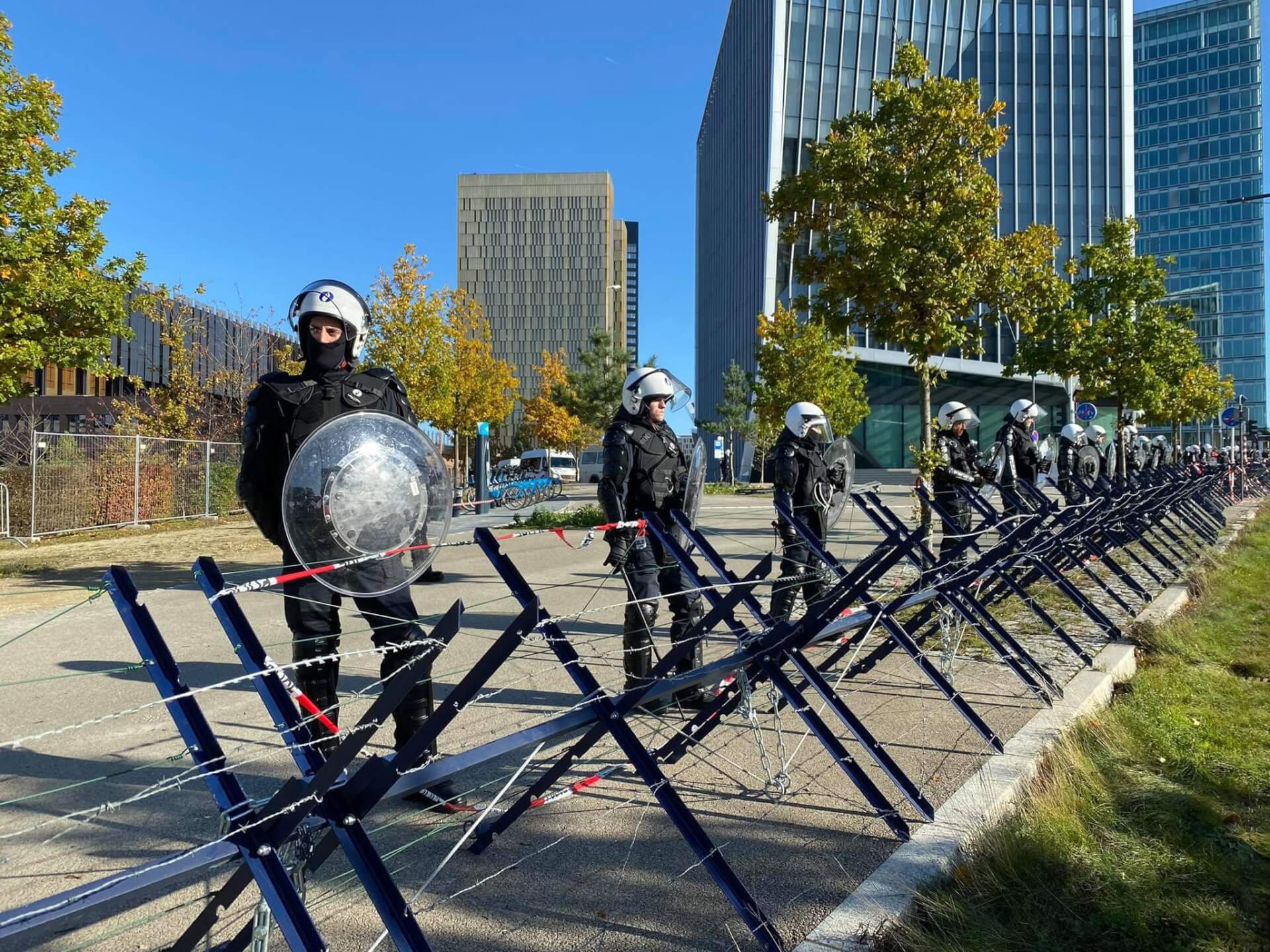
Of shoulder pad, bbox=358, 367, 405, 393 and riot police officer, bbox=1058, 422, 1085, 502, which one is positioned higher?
riot police officer, bbox=1058, 422, 1085, 502

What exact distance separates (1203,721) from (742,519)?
15002 millimetres

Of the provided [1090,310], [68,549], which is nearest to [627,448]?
[68,549]

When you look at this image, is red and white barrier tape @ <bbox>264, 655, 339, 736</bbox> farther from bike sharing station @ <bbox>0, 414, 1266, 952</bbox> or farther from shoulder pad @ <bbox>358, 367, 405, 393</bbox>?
shoulder pad @ <bbox>358, 367, 405, 393</bbox>

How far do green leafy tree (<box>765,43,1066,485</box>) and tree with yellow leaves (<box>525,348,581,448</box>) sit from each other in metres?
40.1

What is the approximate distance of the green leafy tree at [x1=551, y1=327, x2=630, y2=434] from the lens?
47812 millimetres

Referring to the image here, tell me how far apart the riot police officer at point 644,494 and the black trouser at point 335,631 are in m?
1.61

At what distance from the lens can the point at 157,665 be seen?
1.82 m

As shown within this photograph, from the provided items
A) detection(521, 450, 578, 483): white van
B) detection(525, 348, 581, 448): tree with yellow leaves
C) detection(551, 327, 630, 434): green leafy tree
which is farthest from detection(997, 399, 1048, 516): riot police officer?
detection(525, 348, 581, 448): tree with yellow leaves

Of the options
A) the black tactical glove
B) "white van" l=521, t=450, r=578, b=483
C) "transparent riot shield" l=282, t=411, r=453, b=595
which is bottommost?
the black tactical glove

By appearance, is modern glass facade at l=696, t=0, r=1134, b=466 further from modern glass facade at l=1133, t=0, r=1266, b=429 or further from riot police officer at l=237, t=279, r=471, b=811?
riot police officer at l=237, t=279, r=471, b=811

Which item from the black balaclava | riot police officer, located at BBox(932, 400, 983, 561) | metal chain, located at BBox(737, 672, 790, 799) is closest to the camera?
metal chain, located at BBox(737, 672, 790, 799)

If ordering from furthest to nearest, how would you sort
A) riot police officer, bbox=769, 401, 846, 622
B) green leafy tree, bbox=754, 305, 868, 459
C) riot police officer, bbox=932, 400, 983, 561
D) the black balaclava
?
green leafy tree, bbox=754, 305, 868, 459 < riot police officer, bbox=932, 400, 983, 561 < riot police officer, bbox=769, 401, 846, 622 < the black balaclava

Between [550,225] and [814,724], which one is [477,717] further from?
[550,225]

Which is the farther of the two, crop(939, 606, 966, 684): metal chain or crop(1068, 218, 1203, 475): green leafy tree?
crop(1068, 218, 1203, 475): green leafy tree
